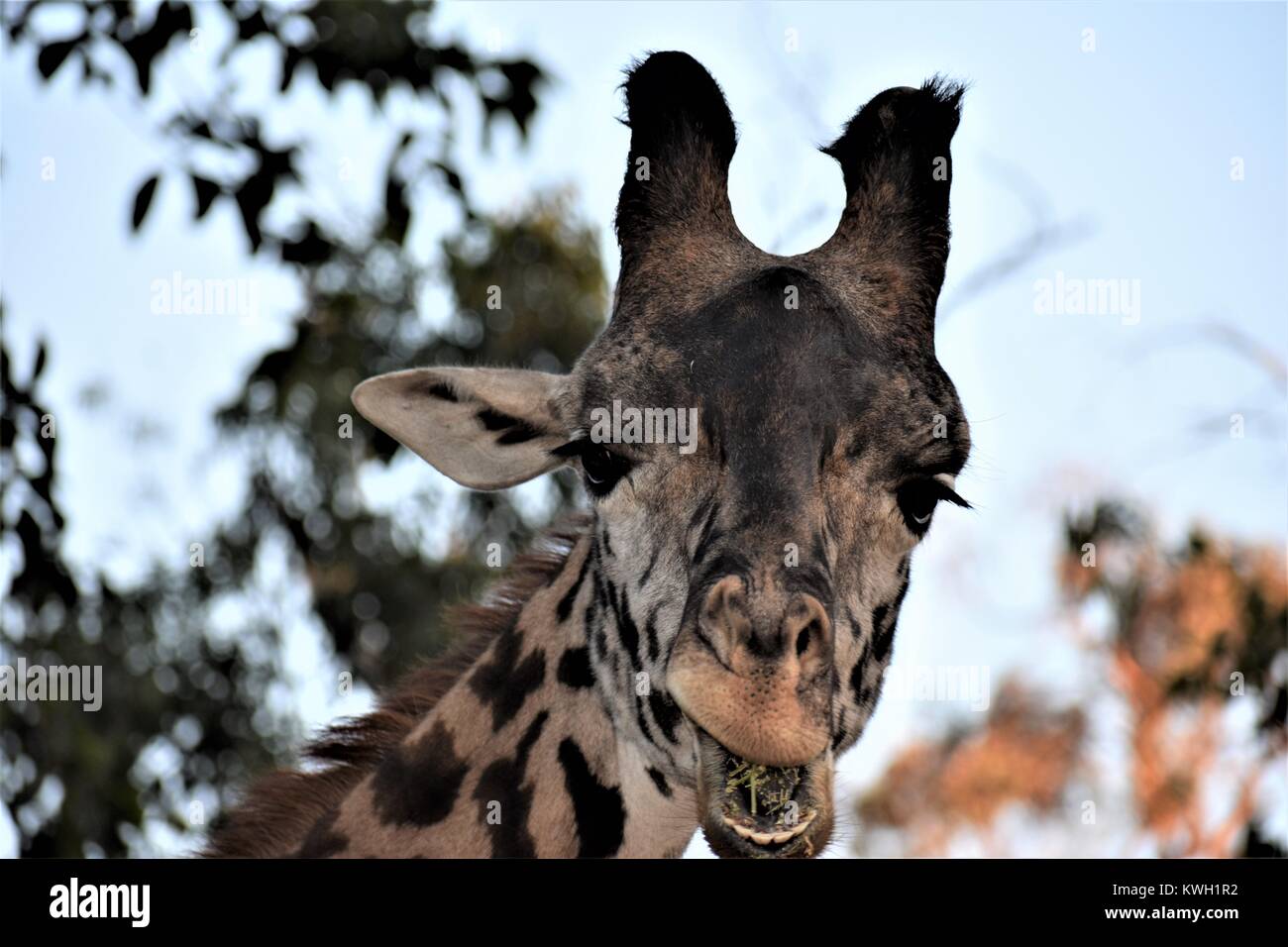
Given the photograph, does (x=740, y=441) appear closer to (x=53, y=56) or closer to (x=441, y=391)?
(x=441, y=391)

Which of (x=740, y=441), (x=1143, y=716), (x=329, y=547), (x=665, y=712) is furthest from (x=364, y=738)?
(x=1143, y=716)

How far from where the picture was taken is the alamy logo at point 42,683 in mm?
10141

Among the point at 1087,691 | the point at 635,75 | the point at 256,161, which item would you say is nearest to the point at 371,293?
the point at 256,161

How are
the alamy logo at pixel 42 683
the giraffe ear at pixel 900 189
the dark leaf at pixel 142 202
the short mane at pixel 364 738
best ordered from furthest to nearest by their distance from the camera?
the alamy logo at pixel 42 683, the dark leaf at pixel 142 202, the short mane at pixel 364 738, the giraffe ear at pixel 900 189

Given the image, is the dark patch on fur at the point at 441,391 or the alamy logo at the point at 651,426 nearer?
the alamy logo at the point at 651,426

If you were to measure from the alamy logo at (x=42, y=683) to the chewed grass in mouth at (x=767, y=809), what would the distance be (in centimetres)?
667

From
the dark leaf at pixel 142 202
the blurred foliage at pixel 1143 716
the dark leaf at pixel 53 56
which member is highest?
Result: the dark leaf at pixel 53 56

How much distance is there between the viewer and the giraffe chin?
14.9ft

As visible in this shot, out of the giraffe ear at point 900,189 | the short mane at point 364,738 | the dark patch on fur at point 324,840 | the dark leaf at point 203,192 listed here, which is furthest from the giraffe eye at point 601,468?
the dark leaf at point 203,192

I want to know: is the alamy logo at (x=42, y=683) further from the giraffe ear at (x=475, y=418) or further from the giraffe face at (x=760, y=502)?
the giraffe face at (x=760, y=502)

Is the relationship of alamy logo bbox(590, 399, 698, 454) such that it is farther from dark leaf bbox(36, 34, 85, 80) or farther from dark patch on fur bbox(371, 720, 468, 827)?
dark leaf bbox(36, 34, 85, 80)

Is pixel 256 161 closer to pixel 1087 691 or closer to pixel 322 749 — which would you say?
pixel 322 749
